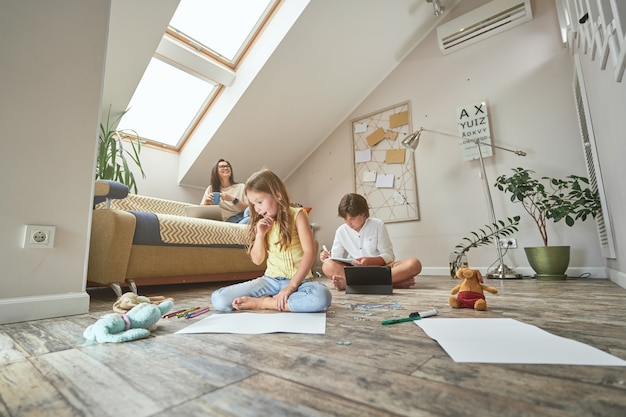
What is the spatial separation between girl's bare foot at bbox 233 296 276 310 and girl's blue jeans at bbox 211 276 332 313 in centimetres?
4

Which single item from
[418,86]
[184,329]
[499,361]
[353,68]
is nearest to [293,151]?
[353,68]

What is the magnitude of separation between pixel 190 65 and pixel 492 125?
253cm

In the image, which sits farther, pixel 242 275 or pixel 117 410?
pixel 242 275

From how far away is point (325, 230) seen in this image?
3359 millimetres

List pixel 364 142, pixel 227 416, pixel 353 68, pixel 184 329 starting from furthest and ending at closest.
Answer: pixel 364 142, pixel 353 68, pixel 184 329, pixel 227 416

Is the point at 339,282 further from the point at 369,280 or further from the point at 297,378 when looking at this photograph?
the point at 297,378

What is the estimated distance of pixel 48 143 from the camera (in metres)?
1.04

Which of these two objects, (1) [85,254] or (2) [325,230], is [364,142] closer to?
(2) [325,230]

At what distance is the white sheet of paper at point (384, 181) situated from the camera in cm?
294

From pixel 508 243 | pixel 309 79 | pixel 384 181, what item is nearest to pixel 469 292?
pixel 508 243

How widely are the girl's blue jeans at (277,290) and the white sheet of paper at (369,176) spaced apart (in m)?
2.06

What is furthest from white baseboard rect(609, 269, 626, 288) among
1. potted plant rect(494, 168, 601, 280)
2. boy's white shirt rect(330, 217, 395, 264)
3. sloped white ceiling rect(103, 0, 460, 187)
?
sloped white ceiling rect(103, 0, 460, 187)

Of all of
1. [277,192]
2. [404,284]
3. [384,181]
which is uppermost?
[384,181]

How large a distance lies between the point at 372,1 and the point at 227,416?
284cm
